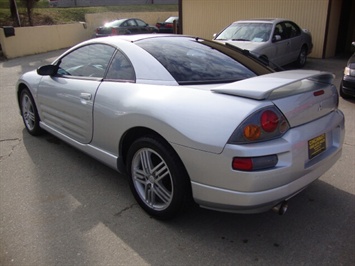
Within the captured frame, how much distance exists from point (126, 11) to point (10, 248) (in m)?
25.3

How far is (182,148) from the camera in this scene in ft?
7.94

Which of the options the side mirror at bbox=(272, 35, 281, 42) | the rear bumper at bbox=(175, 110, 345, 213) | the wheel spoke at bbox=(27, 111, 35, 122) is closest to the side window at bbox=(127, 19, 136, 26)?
the side mirror at bbox=(272, 35, 281, 42)

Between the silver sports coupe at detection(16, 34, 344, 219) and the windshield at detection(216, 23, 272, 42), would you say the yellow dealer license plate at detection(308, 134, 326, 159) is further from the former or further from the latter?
the windshield at detection(216, 23, 272, 42)

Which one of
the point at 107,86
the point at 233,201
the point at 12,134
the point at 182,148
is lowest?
the point at 12,134

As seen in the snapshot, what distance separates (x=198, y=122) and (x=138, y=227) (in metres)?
1.06

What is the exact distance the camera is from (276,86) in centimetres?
238

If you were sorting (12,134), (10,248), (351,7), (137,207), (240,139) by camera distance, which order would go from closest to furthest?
(240,139) → (10,248) → (137,207) → (12,134) → (351,7)

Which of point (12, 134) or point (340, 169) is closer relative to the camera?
point (340, 169)

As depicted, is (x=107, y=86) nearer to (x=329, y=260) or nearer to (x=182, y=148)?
(x=182, y=148)

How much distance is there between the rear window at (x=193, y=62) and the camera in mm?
Answer: 2855

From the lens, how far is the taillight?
7.25 ft

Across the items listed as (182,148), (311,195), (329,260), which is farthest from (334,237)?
(182,148)

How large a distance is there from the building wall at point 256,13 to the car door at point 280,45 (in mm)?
3137

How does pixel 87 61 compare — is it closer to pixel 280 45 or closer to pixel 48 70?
pixel 48 70
